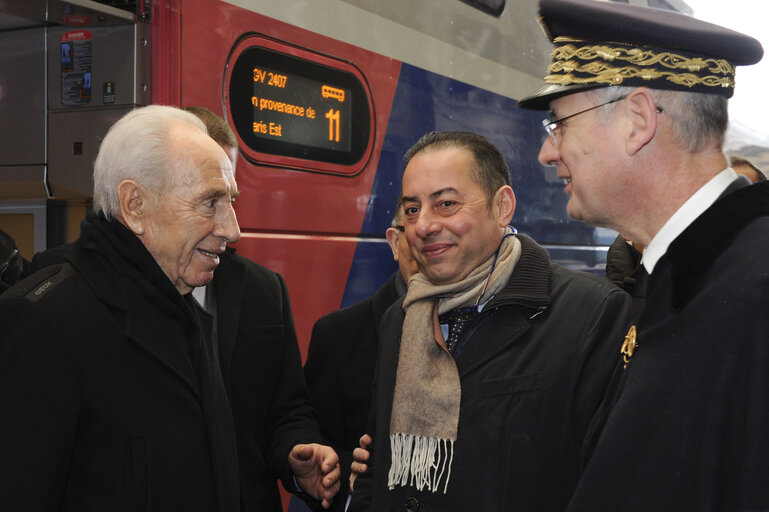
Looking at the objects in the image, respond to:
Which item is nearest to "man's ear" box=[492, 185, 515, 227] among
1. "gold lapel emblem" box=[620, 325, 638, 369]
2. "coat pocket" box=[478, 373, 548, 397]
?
"coat pocket" box=[478, 373, 548, 397]

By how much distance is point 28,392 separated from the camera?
164 cm

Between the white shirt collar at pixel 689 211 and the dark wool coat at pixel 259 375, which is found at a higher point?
the white shirt collar at pixel 689 211

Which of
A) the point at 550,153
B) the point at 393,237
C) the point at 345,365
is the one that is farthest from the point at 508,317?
the point at 393,237

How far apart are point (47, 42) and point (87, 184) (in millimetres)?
568

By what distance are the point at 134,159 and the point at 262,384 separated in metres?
0.84

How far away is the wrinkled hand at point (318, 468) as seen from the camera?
2325 mm

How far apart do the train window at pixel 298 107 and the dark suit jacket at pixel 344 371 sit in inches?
26.9

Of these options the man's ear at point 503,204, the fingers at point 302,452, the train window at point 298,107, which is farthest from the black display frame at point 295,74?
the fingers at point 302,452

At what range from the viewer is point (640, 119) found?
1.44 meters

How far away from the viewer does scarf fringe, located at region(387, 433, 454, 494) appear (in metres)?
1.97

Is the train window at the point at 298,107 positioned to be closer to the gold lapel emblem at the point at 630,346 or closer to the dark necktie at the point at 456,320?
the dark necktie at the point at 456,320

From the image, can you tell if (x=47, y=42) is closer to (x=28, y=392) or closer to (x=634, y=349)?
(x=28, y=392)

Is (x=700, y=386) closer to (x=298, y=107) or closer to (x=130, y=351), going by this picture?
(x=130, y=351)

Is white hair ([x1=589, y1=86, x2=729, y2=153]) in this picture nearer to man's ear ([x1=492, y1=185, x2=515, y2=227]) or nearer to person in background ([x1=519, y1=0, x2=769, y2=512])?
person in background ([x1=519, y1=0, x2=769, y2=512])
